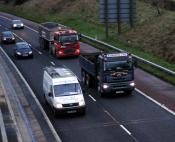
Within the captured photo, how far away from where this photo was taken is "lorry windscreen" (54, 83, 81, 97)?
30.9 meters

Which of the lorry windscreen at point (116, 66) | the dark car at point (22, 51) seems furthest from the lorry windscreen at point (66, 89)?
the dark car at point (22, 51)

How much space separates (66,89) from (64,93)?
15.7 inches

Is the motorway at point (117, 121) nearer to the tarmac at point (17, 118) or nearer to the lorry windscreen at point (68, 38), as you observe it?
the tarmac at point (17, 118)

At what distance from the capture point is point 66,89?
31.3 m

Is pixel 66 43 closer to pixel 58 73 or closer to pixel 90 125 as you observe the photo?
pixel 58 73

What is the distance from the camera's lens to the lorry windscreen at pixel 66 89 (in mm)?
30934

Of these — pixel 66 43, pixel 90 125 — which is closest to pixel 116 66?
pixel 90 125

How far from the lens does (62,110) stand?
30.4 metres

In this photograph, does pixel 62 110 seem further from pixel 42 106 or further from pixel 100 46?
pixel 100 46

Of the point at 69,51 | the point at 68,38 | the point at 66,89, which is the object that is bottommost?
the point at 69,51

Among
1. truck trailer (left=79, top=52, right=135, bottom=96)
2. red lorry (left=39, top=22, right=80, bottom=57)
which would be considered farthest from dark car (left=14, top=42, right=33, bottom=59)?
truck trailer (left=79, top=52, right=135, bottom=96)

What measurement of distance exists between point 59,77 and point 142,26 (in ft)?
111

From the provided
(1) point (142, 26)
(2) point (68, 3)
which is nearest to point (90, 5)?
(2) point (68, 3)

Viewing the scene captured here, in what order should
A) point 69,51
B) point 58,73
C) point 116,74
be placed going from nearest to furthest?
point 58,73, point 116,74, point 69,51
